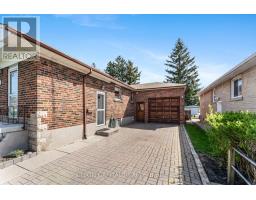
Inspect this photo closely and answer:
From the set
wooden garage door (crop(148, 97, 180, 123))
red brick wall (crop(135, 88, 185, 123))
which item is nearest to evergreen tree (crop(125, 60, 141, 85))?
red brick wall (crop(135, 88, 185, 123))

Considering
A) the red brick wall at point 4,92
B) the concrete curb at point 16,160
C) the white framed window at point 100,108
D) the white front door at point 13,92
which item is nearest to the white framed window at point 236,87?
the white framed window at point 100,108

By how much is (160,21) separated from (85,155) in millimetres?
5056

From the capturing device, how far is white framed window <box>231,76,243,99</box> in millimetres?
8461

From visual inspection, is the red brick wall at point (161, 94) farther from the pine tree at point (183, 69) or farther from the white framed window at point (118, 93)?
the pine tree at point (183, 69)

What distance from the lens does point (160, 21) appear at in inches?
211

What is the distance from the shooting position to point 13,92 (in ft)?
22.2

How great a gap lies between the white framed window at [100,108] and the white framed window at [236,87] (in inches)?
290

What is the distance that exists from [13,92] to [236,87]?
1102 cm

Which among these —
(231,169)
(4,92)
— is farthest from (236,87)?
(4,92)

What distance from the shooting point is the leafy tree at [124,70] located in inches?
1718

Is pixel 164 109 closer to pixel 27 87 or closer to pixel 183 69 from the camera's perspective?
pixel 27 87

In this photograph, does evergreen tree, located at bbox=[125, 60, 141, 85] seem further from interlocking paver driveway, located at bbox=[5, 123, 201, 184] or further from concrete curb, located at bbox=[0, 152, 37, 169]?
concrete curb, located at bbox=[0, 152, 37, 169]

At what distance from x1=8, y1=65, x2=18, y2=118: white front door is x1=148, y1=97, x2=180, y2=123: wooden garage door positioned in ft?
36.0
